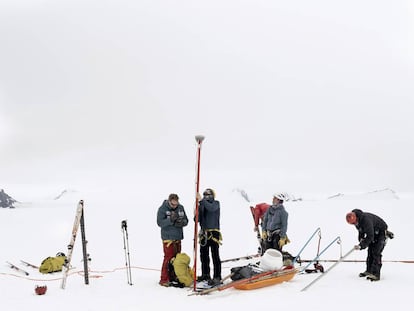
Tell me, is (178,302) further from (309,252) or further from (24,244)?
(24,244)

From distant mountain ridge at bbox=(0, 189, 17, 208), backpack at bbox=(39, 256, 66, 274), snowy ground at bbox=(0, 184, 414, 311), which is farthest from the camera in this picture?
distant mountain ridge at bbox=(0, 189, 17, 208)

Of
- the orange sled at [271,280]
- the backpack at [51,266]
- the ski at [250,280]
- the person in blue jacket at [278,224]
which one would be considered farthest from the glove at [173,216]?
the backpack at [51,266]

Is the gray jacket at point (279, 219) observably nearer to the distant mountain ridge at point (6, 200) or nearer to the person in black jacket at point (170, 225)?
the person in black jacket at point (170, 225)

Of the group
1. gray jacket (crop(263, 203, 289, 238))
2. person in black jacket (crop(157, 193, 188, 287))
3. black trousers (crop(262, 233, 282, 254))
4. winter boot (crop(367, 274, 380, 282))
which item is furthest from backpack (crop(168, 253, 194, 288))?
winter boot (crop(367, 274, 380, 282))

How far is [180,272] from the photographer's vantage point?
318 inches

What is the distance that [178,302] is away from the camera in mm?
6918

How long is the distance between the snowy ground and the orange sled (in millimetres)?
129

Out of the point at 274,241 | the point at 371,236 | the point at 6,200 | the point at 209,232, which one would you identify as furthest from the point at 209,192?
the point at 6,200

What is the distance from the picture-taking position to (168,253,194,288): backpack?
Result: 806cm

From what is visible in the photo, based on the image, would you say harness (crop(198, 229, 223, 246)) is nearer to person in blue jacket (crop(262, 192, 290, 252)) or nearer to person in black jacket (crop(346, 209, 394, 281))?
person in blue jacket (crop(262, 192, 290, 252))

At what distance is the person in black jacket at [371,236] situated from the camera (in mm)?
7848

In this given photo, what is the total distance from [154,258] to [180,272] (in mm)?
7019

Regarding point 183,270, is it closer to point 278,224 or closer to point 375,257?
point 278,224

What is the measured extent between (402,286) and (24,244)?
15.2 meters
